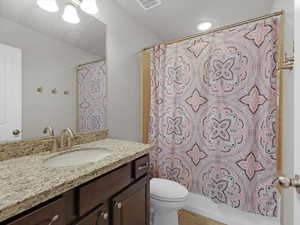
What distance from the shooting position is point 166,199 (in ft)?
3.88

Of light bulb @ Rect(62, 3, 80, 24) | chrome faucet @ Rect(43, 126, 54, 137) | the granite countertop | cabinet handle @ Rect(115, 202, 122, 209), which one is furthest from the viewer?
light bulb @ Rect(62, 3, 80, 24)

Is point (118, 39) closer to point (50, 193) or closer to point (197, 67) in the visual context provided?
point (197, 67)

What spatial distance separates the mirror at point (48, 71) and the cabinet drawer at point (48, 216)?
2.03ft

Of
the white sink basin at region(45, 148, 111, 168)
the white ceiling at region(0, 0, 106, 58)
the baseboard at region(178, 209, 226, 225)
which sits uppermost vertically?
the white ceiling at region(0, 0, 106, 58)

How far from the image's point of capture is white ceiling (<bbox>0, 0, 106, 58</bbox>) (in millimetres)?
896

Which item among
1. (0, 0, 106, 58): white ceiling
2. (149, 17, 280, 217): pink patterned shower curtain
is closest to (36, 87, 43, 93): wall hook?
(0, 0, 106, 58): white ceiling

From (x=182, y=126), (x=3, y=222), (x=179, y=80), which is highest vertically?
(x=179, y=80)

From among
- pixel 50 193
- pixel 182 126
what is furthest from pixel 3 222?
pixel 182 126

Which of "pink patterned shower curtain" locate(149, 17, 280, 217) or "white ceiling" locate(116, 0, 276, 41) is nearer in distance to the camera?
"pink patterned shower curtain" locate(149, 17, 280, 217)

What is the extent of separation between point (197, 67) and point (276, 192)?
4.10 feet

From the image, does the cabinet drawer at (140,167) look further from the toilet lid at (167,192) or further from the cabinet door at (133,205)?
the toilet lid at (167,192)

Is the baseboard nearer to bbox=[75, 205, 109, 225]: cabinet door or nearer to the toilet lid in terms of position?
the toilet lid

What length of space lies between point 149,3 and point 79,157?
5.36 feet

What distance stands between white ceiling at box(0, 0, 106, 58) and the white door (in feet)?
0.70
